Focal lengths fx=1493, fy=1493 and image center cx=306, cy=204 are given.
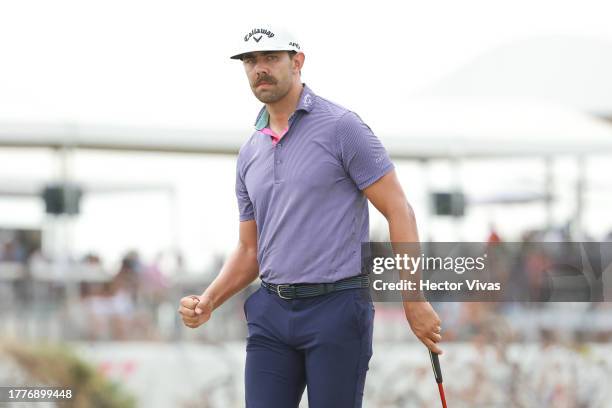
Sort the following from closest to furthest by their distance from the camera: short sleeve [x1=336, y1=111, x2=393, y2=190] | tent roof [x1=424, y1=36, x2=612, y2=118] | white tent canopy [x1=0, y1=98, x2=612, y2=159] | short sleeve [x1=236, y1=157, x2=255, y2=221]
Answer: short sleeve [x1=336, y1=111, x2=393, y2=190] → short sleeve [x1=236, y1=157, x2=255, y2=221] → white tent canopy [x1=0, y1=98, x2=612, y2=159] → tent roof [x1=424, y1=36, x2=612, y2=118]

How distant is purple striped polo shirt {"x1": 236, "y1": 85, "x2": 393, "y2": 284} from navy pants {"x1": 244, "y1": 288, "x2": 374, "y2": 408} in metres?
0.09

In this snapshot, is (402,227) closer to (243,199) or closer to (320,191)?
(320,191)

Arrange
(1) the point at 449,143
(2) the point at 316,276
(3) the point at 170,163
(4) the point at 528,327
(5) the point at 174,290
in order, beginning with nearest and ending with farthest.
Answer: (2) the point at 316,276 → (4) the point at 528,327 → (5) the point at 174,290 → (3) the point at 170,163 → (1) the point at 449,143

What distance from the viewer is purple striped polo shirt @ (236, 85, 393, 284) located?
4566 mm

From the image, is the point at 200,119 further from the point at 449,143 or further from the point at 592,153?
the point at 592,153

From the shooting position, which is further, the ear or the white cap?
the ear

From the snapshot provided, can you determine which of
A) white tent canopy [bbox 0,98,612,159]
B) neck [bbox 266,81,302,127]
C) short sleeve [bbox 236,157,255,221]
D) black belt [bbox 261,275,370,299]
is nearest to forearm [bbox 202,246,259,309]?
short sleeve [bbox 236,157,255,221]

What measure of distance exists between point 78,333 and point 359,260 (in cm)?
630

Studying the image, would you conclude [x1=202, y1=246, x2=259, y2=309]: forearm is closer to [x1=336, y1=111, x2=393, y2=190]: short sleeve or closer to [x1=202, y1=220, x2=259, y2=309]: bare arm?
[x1=202, y1=220, x2=259, y2=309]: bare arm

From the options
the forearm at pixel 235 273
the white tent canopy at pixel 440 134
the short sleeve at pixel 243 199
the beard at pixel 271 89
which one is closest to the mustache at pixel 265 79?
the beard at pixel 271 89

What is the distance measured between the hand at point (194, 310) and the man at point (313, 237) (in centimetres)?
19

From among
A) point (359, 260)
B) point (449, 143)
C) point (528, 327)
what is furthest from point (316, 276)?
point (449, 143)

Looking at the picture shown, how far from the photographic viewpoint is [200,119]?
12.7 m

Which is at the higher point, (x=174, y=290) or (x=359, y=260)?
(x=359, y=260)
